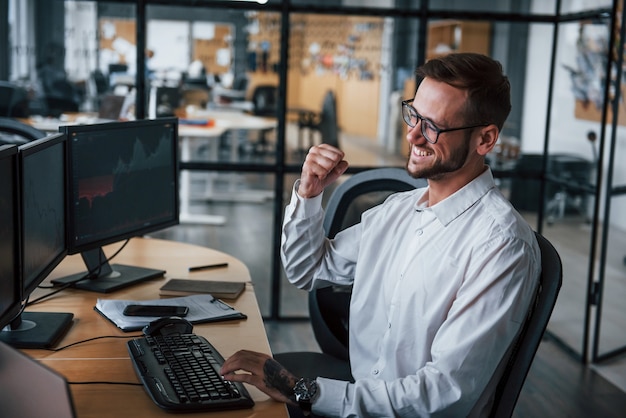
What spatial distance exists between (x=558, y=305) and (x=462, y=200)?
2.74 metres

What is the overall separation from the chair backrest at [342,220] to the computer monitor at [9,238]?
0.97m

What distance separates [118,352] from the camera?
5.94 ft

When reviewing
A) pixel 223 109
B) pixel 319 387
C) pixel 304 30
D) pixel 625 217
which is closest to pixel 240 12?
pixel 304 30

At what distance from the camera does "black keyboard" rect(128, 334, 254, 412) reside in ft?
5.00

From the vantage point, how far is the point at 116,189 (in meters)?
2.32

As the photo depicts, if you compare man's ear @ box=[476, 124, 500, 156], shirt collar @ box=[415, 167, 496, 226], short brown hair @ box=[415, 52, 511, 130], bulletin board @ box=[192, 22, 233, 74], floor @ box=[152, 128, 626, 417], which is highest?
bulletin board @ box=[192, 22, 233, 74]

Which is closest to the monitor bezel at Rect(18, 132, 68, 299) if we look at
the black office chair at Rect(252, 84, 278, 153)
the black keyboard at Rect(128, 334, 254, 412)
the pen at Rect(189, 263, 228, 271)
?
the black keyboard at Rect(128, 334, 254, 412)

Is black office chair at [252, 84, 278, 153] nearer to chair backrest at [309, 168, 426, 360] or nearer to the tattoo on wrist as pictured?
chair backrest at [309, 168, 426, 360]

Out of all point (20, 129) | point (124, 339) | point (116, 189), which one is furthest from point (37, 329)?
point (20, 129)

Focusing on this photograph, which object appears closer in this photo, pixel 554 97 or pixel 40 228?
pixel 40 228

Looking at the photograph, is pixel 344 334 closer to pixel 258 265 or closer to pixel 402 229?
pixel 402 229

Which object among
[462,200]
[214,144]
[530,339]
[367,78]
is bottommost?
[530,339]

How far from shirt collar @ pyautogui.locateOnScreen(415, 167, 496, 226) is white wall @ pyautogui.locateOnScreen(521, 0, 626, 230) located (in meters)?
2.36

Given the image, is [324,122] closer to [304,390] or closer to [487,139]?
[487,139]
